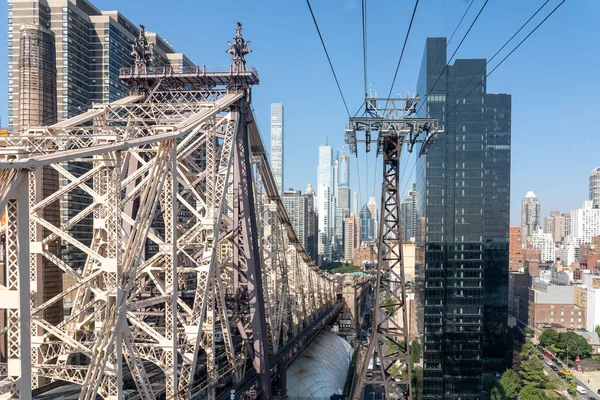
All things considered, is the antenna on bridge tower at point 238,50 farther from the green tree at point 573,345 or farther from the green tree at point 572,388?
the green tree at point 573,345

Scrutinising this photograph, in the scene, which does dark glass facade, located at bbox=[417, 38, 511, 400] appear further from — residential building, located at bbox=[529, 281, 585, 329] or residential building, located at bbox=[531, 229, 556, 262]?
residential building, located at bbox=[531, 229, 556, 262]

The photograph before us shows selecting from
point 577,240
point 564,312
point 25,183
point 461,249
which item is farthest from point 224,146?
point 577,240

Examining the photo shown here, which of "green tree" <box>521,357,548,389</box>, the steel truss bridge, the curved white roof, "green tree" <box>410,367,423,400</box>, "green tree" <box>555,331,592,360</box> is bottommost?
"green tree" <box>555,331,592,360</box>

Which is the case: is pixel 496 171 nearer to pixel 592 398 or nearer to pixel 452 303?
pixel 452 303

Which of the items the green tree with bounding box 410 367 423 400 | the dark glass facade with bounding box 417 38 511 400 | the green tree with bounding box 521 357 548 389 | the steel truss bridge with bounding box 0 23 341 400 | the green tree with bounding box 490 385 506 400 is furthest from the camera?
the green tree with bounding box 410 367 423 400

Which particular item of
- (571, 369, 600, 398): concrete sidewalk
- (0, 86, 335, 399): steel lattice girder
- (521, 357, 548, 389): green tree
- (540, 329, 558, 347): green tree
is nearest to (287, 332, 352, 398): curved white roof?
(0, 86, 335, 399): steel lattice girder

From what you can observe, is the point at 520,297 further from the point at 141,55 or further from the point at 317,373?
the point at 141,55

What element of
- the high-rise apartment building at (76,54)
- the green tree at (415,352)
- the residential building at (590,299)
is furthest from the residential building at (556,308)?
the high-rise apartment building at (76,54)
